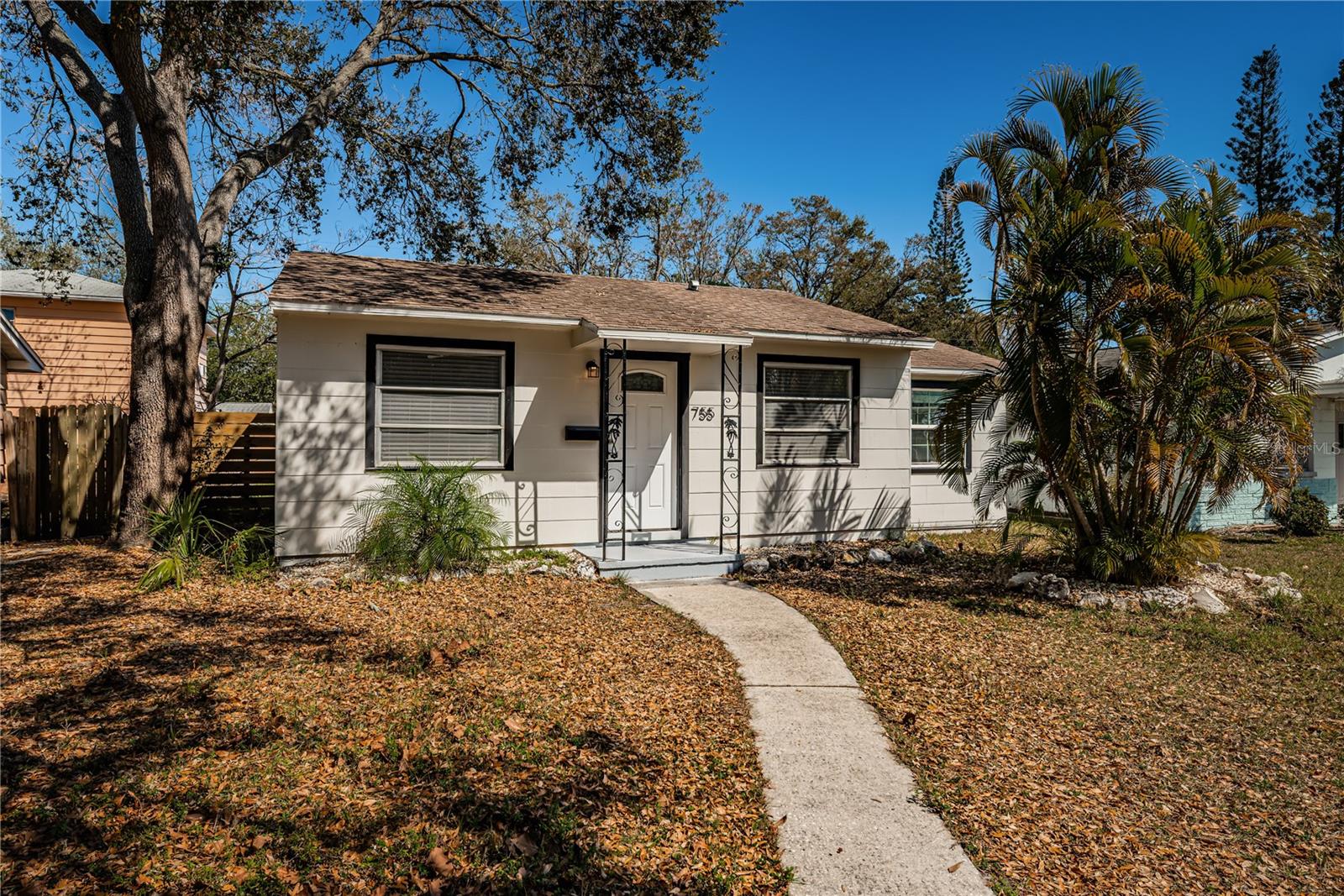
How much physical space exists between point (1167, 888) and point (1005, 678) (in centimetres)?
244

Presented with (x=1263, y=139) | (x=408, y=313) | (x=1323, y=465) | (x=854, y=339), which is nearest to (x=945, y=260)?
(x=1263, y=139)

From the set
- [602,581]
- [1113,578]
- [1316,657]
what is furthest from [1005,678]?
[602,581]

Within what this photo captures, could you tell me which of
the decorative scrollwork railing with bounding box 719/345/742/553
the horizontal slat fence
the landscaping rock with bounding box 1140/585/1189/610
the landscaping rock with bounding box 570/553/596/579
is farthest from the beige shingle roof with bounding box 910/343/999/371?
the horizontal slat fence

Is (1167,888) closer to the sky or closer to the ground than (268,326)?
closer to the ground

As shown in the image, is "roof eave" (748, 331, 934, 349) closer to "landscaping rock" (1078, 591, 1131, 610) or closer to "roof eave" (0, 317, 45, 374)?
"landscaping rock" (1078, 591, 1131, 610)

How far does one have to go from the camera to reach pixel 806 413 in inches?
414

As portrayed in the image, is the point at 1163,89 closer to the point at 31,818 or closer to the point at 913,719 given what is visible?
→ the point at 913,719

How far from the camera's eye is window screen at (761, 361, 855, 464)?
10297mm

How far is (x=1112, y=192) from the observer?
26.8 feet

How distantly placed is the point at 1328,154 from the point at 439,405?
32.3m

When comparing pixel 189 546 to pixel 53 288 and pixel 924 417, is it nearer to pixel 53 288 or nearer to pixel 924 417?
pixel 924 417

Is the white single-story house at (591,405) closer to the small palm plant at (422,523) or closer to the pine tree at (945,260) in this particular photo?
the small palm plant at (422,523)

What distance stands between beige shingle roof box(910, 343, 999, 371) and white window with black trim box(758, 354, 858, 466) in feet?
6.98

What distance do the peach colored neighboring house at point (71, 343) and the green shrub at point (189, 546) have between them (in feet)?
26.9
